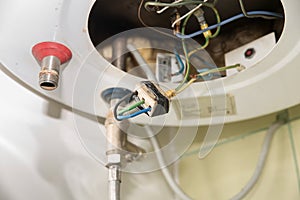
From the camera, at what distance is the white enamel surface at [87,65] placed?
64 centimetres

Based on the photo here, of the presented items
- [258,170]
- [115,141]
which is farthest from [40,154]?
[258,170]

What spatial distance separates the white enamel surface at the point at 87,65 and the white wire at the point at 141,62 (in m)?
0.03

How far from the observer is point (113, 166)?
837 millimetres

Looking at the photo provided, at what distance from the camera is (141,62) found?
858 millimetres

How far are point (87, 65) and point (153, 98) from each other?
20 cm

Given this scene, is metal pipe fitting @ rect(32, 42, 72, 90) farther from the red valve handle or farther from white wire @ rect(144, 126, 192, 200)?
white wire @ rect(144, 126, 192, 200)

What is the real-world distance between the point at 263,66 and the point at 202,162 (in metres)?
0.49

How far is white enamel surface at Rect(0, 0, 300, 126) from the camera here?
639 mm

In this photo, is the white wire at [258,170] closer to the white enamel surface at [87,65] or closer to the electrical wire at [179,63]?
the white enamel surface at [87,65]

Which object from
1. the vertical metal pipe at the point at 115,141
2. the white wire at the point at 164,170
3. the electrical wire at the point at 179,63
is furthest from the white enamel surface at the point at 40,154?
the electrical wire at the point at 179,63

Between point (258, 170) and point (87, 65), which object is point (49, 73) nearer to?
point (87, 65)

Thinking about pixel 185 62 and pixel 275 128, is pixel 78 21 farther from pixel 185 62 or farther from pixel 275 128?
pixel 275 128

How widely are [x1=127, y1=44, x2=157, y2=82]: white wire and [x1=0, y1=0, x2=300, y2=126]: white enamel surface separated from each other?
0.03m

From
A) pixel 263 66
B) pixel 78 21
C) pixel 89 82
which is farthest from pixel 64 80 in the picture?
pixel 263 66
